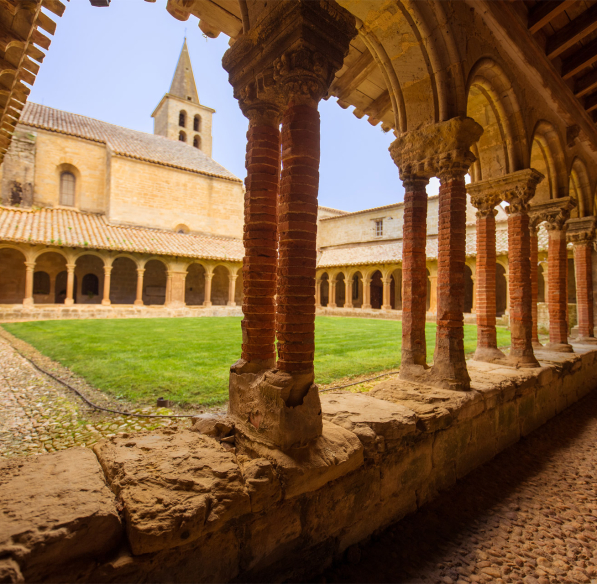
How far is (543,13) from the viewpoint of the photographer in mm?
4910

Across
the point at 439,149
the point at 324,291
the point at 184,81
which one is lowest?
the point at 324,291

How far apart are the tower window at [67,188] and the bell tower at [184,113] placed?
11.7 m

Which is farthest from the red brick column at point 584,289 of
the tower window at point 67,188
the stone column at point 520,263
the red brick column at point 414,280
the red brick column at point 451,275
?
the tower window at point 67,188

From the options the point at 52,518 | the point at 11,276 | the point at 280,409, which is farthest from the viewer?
the point at 11,276

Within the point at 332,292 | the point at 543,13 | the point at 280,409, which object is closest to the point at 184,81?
the point at 332,292

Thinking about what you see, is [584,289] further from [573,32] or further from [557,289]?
[573,32]

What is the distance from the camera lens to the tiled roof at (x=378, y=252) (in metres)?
18.4

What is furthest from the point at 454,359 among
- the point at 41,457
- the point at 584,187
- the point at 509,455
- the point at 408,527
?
the point at 584,187

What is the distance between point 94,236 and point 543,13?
17.4 m

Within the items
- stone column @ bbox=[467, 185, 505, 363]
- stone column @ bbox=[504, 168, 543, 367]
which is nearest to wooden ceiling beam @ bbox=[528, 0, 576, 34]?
stone column @ bbox=[504, 168, 543, 367]

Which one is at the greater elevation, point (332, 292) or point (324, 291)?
point (324, 291)

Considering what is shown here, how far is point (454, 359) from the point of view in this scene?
12.5 ft

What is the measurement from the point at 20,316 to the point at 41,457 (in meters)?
14.5

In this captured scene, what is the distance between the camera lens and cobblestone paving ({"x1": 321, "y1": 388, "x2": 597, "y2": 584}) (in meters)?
2.22
